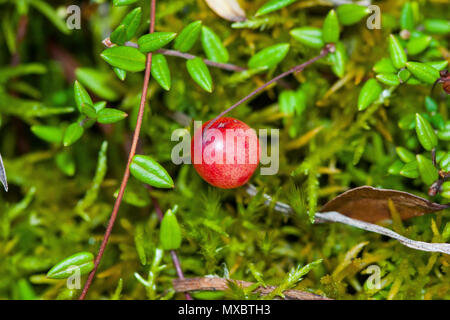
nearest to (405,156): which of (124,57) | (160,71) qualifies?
(160,71)

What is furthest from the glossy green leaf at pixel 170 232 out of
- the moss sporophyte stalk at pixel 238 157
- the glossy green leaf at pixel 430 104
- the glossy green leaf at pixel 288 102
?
the glossy green leaf at pixel 430 104

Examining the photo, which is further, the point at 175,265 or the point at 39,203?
the point at 39,203

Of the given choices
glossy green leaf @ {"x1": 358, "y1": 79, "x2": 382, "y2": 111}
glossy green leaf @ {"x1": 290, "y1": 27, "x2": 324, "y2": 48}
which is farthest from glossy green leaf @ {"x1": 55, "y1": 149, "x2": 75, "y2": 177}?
glossy green leaf @ {"x1": 358, "y1": 79, "x2": 382, "y2": 111}

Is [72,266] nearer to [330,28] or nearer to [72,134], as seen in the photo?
[72,134]

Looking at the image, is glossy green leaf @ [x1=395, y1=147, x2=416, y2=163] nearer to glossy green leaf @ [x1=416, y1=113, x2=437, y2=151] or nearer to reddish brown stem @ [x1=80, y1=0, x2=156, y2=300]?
glossy green leaf @ [x1=416, y1=113, x2=437, y2=151]

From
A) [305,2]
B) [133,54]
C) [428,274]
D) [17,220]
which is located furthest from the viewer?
[17,220]

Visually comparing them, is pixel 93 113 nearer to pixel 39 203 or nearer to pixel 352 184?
pixel 39 203
